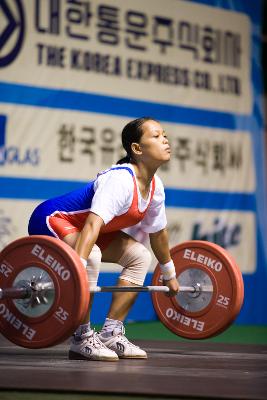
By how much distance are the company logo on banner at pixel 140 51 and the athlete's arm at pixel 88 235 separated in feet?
8.26

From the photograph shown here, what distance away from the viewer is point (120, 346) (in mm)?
4672

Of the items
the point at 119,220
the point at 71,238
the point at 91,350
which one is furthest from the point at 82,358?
the point at 119,220

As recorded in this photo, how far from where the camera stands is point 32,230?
4.72 meters

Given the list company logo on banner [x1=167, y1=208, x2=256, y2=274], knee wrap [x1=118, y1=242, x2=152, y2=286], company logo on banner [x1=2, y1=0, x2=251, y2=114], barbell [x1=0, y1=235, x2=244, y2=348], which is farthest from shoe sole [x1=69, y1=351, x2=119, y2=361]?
company logo on banner [x1=167, y1=208, x2=256, y2=274]

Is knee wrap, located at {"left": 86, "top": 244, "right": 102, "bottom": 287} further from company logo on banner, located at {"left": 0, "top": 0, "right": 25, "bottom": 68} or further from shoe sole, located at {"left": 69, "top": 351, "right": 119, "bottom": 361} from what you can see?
company logo on banner, located at {"left": 0, "top": 0, "right": 25, "bottom": 68}

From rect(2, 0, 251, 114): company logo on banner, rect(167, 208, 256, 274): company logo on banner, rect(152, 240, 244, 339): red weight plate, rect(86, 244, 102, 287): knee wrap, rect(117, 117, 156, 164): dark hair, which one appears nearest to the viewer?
rect(86, 244, 102, 287): knee wrap

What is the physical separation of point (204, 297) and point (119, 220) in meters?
0.65

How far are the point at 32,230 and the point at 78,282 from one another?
68 cm

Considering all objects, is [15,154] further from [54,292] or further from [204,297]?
[54,292]

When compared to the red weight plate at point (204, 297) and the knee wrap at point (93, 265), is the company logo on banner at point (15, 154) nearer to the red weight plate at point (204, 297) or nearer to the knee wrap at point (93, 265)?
the red weight plate at point (204, 297)

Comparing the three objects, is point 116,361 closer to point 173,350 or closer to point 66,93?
point 173,350

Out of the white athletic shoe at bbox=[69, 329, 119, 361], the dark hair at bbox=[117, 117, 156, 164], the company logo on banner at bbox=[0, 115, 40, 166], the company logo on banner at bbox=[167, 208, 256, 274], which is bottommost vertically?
the white athletic shoe at bbox=[69, 329, 119, 361]

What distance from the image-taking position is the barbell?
164 inches

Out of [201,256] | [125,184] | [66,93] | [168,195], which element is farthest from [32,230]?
[168,195]
